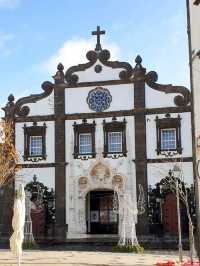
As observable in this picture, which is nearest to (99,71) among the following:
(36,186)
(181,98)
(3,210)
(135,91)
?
(135,91)

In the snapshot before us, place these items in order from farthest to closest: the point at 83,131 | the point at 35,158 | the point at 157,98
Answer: the point at 35,158
the point at 83,131
the point at 157,98

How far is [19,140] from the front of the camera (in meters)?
41.6

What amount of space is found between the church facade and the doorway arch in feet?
0.23

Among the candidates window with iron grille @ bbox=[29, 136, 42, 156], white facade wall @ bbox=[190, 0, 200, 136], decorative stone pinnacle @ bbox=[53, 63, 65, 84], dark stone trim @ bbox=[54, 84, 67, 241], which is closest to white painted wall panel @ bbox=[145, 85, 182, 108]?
dark stone trim @ bbox=[54, 84, 67, 241]

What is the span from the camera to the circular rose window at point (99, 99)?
133 feet

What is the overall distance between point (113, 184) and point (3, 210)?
8166 millimetres

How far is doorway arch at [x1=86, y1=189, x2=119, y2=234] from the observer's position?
4134 cm

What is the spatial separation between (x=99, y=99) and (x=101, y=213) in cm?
825

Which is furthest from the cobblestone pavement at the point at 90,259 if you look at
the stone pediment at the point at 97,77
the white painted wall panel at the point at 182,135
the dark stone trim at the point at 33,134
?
the stone pediment at the point at 97,77

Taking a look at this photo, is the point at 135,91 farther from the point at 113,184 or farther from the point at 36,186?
the point at 36,186

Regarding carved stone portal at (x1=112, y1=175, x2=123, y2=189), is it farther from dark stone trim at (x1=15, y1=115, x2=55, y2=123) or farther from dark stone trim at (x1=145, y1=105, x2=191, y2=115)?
dark stone trim at (x1=15, y1=115, x2=55, y2=123)

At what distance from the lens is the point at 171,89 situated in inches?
1556

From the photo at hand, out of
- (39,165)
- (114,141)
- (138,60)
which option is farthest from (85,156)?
(138,60)

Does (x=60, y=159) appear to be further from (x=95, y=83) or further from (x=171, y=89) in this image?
(x=171, y=89)
